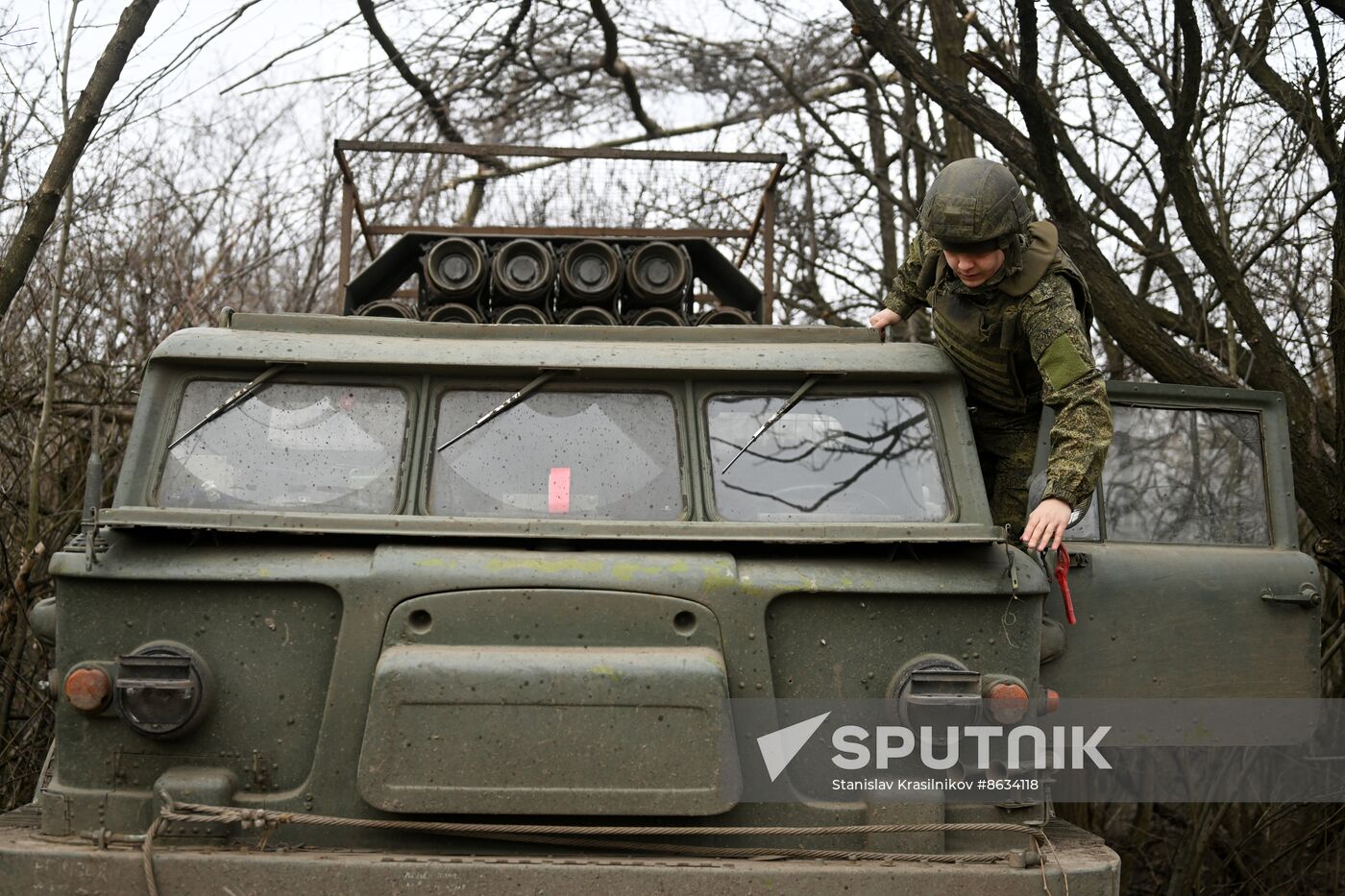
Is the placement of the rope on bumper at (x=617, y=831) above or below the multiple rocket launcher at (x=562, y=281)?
below

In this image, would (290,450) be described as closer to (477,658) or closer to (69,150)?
(477,658)

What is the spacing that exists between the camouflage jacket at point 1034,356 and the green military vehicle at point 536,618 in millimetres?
208

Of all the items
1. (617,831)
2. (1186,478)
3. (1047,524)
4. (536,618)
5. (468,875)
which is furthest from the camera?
(1186,478)

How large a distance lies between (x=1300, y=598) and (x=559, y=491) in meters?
2.75

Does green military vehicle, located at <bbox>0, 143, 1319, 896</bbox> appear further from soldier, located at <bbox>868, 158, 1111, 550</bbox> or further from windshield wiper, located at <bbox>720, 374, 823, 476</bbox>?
soldier, located at <bbox>868, 158, 1111, 550</bbox>

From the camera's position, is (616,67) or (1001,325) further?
(616,67)

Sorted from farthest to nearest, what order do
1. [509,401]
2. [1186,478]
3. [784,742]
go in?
[1186,478] < [509,401] < [784,742]

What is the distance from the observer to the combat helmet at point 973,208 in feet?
14.5

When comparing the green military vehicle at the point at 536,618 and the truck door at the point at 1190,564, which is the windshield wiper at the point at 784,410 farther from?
the truck door at the point at 1190,564

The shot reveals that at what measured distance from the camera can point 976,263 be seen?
4.53 m

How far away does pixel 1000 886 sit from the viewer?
143 inches

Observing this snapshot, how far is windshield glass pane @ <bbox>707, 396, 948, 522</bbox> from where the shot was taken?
4340mm

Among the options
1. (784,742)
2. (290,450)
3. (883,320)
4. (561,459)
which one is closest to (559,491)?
(561,459)

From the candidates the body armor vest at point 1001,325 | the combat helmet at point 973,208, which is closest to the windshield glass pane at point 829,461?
the body armor vest at point 1001,325
